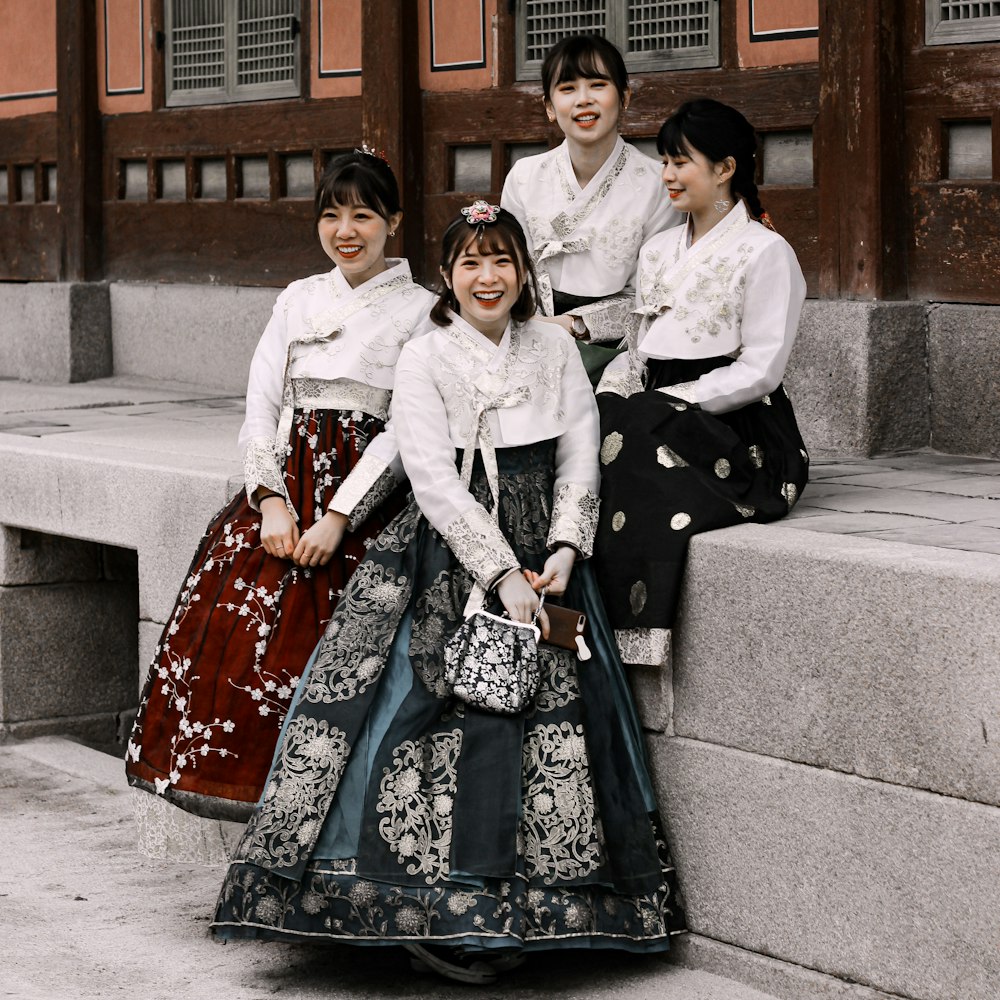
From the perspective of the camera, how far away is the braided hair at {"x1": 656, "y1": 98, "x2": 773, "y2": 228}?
14.1 ft

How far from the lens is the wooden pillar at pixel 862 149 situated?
563 centimetres

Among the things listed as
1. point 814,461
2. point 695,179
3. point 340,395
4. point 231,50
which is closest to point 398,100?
point 231,50

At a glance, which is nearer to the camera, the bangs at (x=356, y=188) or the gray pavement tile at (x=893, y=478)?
the bangs at (x=356, y=188)

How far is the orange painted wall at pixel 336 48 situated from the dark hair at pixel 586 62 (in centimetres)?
328

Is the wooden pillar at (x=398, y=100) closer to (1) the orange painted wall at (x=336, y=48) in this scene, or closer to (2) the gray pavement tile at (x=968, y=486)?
(1) the orange painted wall at (x=336, y=48)

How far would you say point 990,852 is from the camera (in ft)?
11.9

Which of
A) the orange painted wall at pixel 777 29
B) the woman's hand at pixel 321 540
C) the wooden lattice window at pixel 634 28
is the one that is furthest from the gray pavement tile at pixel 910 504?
the wooden lattice window at pixel 634 28

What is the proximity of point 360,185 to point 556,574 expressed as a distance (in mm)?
1093

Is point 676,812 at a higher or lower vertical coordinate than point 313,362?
lower

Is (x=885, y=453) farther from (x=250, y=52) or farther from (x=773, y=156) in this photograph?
(x=250, y=52)

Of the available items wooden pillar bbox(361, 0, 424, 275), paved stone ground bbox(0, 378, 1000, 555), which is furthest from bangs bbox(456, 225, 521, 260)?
wooden pillar bbox(361, 0, 424, 275)

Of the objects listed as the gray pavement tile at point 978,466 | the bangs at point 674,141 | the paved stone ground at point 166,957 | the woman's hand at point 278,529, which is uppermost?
the bangs at point 674,141

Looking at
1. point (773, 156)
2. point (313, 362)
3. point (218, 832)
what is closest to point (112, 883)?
point (218, 832)

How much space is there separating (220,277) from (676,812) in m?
4.94
